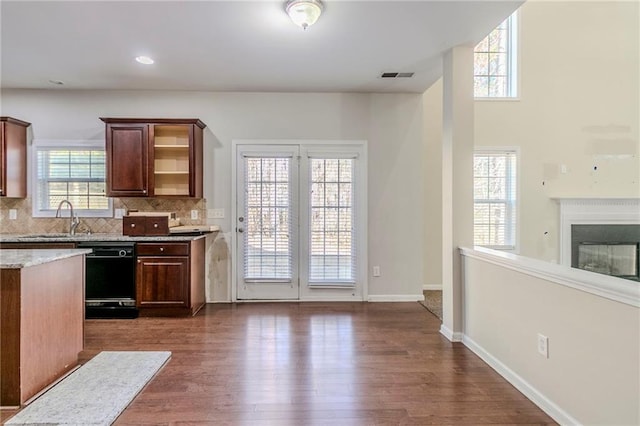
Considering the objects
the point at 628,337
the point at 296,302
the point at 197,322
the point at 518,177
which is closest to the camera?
the point at 628,337

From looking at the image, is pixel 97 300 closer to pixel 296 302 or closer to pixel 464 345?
pixel 296 302

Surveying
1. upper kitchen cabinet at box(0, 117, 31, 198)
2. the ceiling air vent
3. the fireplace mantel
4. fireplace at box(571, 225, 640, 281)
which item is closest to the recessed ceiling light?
upper kitchen cabinet at box(0, 117, 31, 198)

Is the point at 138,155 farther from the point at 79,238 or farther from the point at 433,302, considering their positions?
the point at 433,302

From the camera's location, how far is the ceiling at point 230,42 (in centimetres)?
264

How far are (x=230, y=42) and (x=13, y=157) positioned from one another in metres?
3.16

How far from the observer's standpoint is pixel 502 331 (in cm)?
265

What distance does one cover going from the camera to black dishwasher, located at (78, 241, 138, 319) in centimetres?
390

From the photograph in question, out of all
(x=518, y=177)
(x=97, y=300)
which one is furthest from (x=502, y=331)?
(x=97, y=300)

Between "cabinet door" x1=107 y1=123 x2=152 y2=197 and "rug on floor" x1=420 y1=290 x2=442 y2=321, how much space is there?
366 cm

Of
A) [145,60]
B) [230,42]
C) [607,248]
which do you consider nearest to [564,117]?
[607,248]

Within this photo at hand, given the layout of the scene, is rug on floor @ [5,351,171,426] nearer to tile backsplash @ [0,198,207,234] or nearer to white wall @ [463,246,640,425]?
tile backsplash @ [0,198,207,234]

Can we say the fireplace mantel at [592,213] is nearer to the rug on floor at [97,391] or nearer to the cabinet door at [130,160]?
the rug on floor at [97,391]

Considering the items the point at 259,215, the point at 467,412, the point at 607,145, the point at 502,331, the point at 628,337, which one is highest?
the point at 607,145

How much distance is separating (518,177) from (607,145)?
147 centimetres
